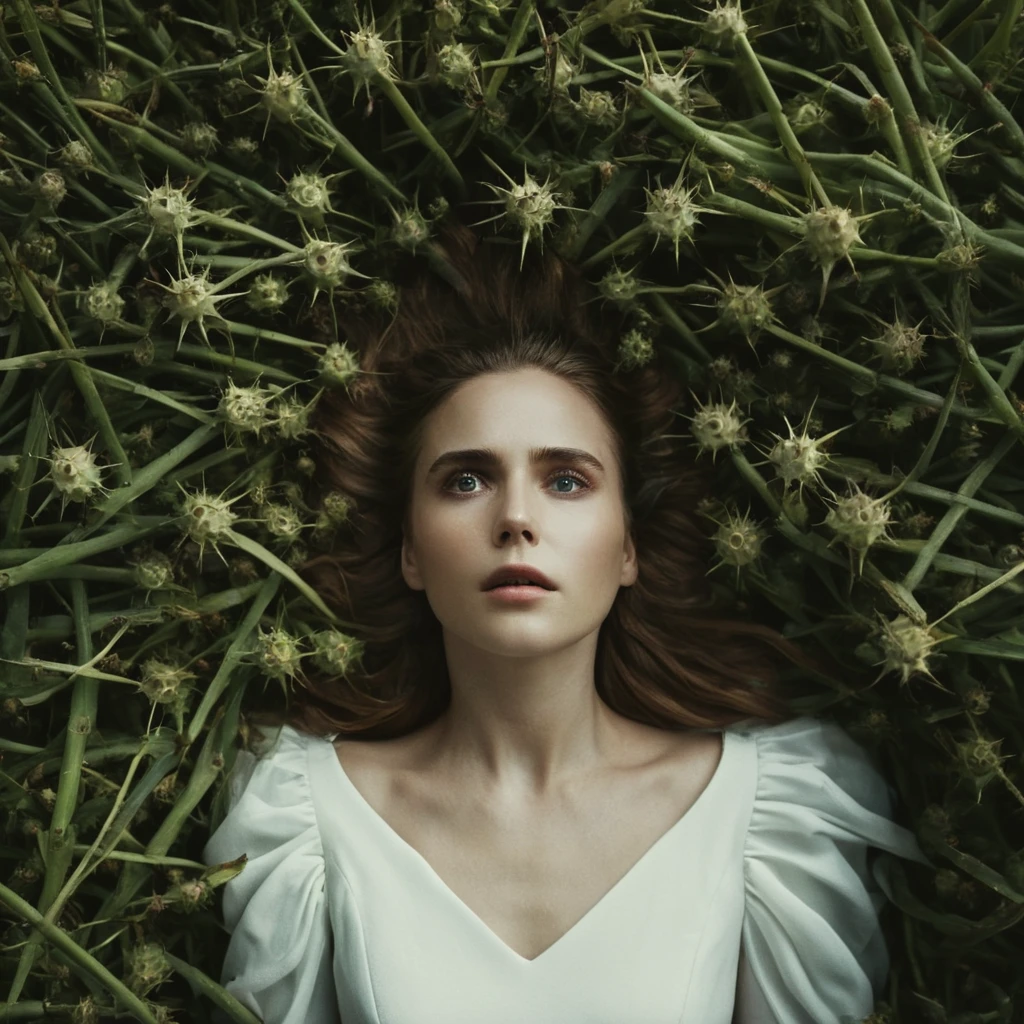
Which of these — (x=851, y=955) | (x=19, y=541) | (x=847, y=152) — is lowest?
(x=851, y=955)

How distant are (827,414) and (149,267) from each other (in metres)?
1.08

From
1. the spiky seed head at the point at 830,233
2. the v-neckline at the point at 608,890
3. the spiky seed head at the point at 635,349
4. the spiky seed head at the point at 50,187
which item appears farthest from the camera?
the spiky seed head at the point at 635,349

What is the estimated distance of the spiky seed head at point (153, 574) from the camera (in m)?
1.79

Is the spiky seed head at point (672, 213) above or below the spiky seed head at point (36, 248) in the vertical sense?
below

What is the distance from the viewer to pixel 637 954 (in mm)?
1805

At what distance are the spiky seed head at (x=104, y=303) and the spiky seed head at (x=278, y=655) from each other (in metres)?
0.53

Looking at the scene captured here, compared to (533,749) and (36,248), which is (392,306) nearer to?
(36,248)

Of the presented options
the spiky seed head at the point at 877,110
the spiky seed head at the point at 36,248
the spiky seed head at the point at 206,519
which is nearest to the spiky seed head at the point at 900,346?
the spiky seed head at the point at 877,110

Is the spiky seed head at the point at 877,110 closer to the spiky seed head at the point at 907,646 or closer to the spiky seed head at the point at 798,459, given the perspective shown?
the spiky seed head at the point at 798,459

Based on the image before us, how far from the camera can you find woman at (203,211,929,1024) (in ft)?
5.93

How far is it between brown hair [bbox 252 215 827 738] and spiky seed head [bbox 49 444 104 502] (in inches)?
16.3

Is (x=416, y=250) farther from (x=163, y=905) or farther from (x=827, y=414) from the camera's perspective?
(x=163, y=905)

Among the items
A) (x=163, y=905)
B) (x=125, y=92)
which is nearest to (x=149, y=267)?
(x=125, y=92)

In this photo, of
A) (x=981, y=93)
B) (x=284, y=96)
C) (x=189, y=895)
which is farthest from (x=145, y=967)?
(x=981, y=93)
